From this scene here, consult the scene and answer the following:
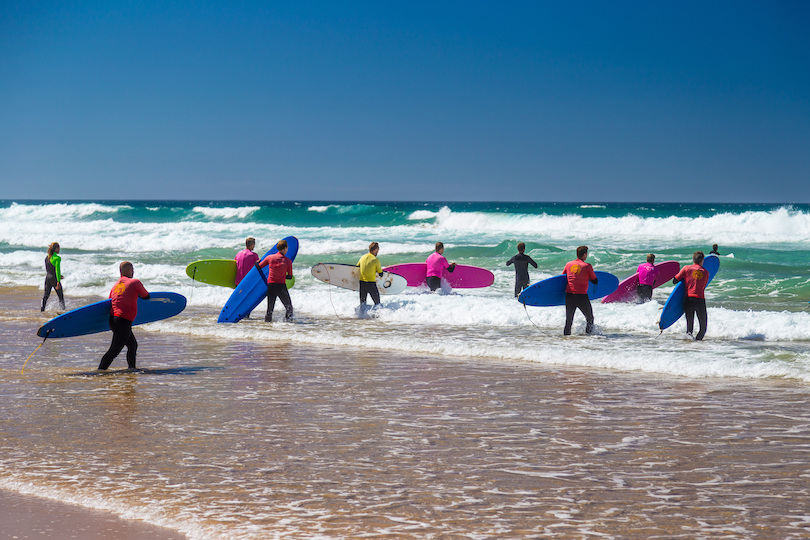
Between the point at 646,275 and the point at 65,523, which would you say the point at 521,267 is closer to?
the point at 646,275

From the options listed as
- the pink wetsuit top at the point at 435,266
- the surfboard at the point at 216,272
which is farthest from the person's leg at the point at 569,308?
the surfboard at the point at 216,272

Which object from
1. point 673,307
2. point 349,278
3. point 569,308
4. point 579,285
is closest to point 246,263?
point 349,278

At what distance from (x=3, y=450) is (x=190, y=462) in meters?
1.46

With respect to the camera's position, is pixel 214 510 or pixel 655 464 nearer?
pixel 214 510

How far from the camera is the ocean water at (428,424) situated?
405cm

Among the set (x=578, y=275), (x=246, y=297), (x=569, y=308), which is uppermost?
(x=578, y=275)

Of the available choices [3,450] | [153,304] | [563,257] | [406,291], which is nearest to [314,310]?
[406,291]

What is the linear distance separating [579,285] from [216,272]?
740 cm

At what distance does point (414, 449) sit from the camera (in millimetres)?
5191

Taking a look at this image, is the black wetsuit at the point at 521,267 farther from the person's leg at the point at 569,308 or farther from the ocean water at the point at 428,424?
the person's leg at the point at 569,308

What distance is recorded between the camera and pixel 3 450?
16.9 feet

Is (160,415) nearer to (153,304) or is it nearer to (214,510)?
(214,510)

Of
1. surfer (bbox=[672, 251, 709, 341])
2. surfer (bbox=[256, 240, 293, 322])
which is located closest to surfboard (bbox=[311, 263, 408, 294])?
surfer (bbox=[256, 240, 293, 322])

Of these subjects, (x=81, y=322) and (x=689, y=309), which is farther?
(x=689, y=309)
